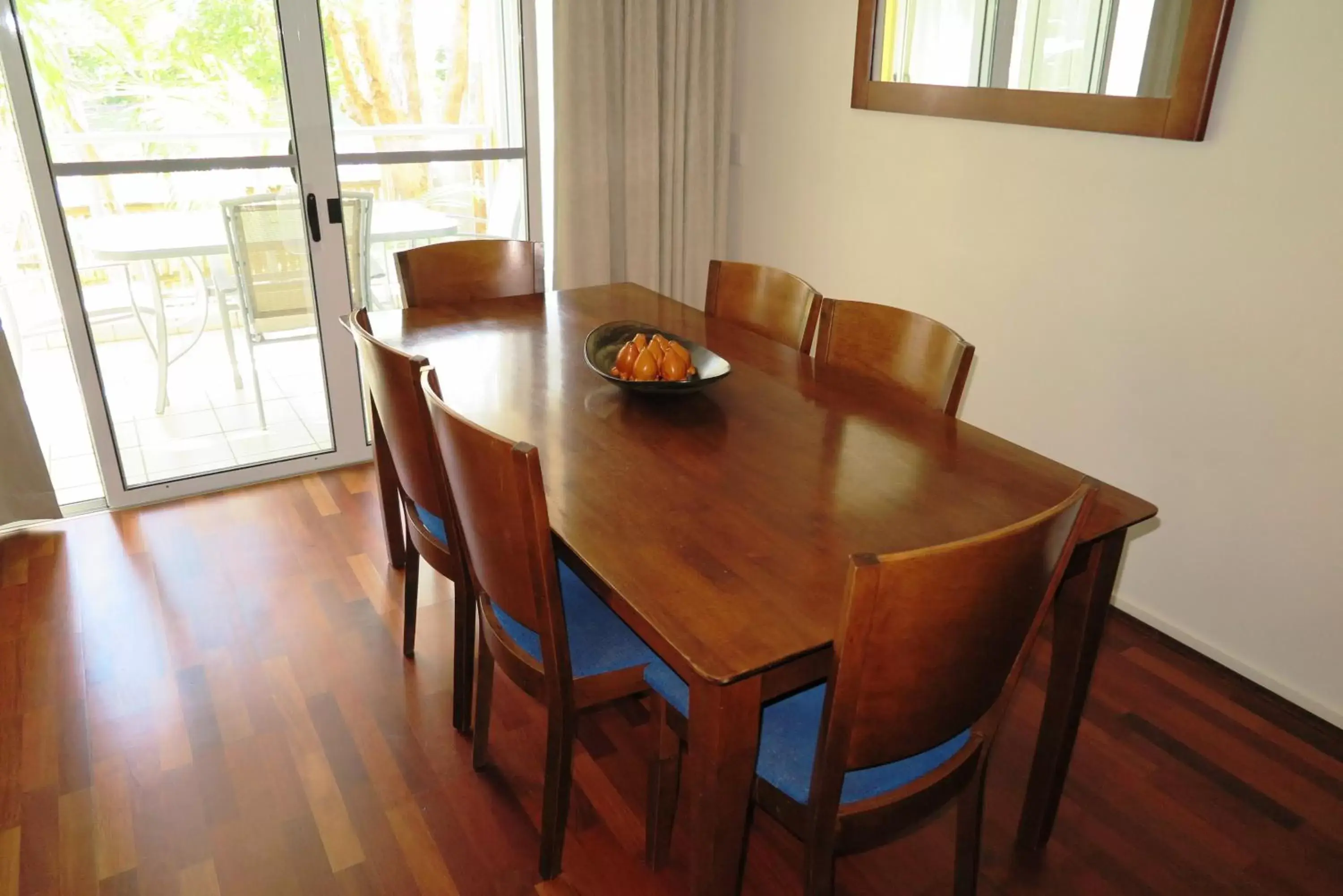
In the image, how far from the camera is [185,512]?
Answer: 3162mm

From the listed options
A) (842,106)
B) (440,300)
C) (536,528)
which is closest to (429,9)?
(440,300)

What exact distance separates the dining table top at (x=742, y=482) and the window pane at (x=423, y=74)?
1.33 metres

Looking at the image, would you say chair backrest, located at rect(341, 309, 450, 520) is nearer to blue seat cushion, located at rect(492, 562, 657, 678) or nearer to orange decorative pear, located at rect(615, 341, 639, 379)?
blue seat cushion, located at rect(492, 562, 657, 678)

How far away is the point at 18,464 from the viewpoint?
2926 mm

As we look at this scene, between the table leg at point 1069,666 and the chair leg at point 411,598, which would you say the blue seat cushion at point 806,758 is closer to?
the table leg at point 1069,666

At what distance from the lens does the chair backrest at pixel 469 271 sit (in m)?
2.71

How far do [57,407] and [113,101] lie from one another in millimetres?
1421

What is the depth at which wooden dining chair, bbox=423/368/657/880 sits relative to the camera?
4.51 feet

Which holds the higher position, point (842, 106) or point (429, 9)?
point (429, 9)

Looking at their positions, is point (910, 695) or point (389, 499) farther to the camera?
point (389, 499)

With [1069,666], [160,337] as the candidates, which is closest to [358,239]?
[160,337]

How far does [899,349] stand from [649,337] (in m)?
0.57

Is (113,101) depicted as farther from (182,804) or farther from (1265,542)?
(1265,542)

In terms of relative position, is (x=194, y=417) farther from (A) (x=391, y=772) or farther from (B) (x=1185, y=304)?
(B) (x=1185, y=304)
